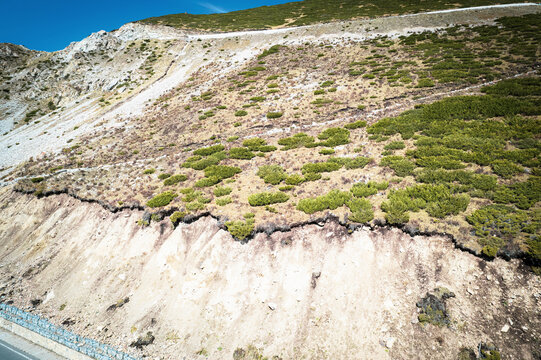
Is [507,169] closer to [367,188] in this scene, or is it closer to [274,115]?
[367,188]

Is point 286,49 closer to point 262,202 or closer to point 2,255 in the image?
point 262,202

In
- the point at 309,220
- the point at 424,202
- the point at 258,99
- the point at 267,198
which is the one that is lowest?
the point at 424,202

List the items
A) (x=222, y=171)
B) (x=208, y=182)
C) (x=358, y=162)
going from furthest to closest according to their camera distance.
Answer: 1. (x=222, y=171)
2. (x=208, y=182)
3. (x=358, y=162)

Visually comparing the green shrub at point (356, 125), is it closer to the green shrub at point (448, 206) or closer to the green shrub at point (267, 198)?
the green shrub at point (267, 198)

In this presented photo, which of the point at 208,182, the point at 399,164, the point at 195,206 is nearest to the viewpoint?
the point at 195,206

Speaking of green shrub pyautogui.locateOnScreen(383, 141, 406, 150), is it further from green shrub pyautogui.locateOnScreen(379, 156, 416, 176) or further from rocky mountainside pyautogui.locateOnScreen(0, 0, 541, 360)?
green shrub pyautogui.locateOnScreen(379, 156, 416, 176)

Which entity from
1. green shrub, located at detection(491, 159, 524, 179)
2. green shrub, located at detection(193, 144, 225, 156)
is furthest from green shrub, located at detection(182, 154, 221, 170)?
green shrub, located at detection(491, 159, 524, 179)

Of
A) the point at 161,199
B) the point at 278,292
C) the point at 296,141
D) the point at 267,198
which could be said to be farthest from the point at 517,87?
the point at 161,199
